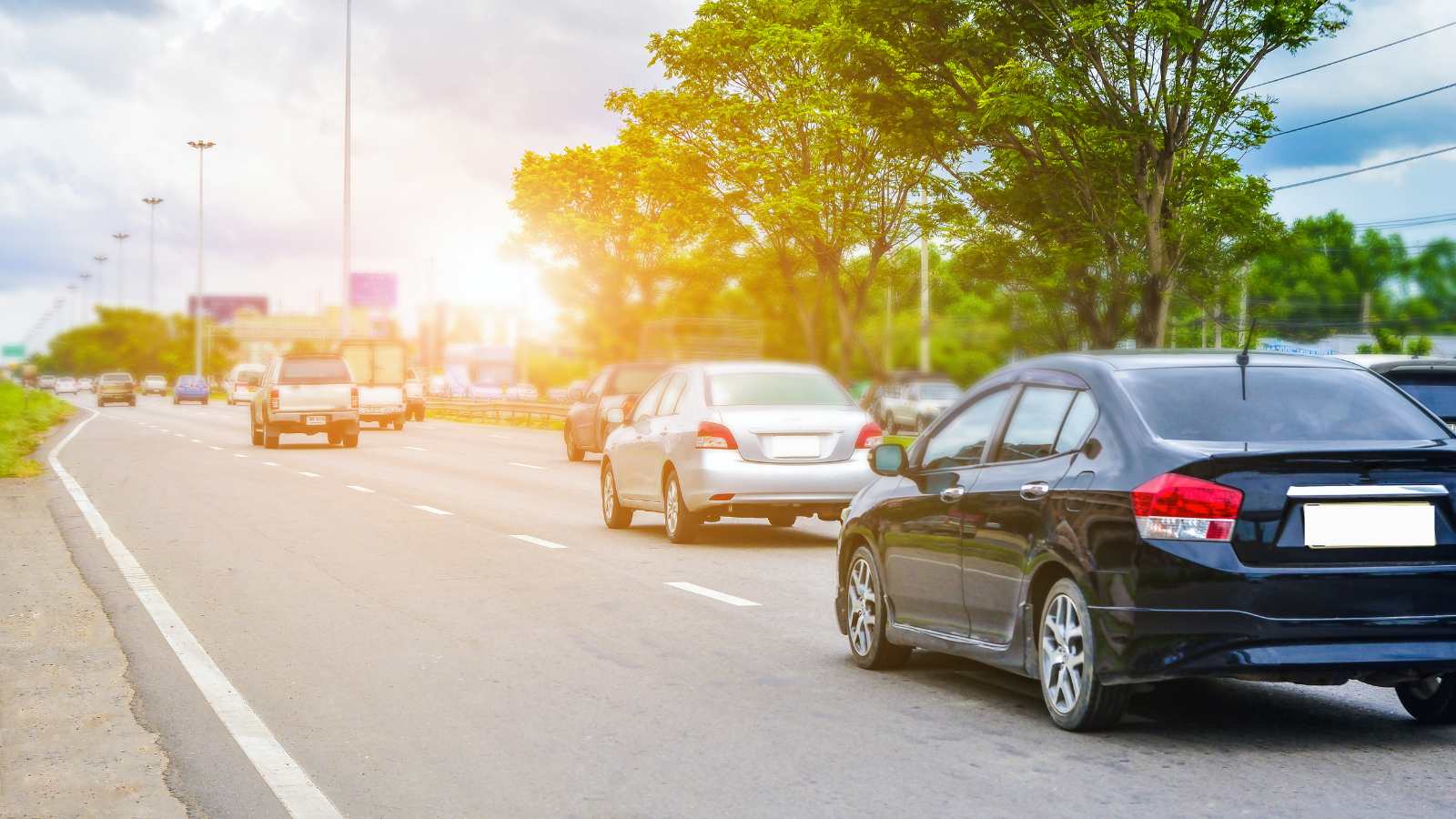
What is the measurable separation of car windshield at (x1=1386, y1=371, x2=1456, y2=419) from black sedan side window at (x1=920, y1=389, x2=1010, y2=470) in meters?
6.08

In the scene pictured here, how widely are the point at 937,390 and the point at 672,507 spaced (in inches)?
1634

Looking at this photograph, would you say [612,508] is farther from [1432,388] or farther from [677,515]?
[1432,388]

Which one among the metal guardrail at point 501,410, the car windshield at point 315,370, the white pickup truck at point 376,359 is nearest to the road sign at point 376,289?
the metal guardrail at point 501,410

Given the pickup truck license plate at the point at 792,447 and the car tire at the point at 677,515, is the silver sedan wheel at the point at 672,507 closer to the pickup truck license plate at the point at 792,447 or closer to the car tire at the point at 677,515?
the car tire at the point at 677,515

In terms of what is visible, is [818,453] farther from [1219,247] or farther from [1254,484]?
[1219,247]

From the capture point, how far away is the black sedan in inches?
247

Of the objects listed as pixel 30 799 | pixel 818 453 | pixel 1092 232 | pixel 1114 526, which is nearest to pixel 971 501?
pixel 1114 526

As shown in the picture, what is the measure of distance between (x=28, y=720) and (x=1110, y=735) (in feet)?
14.8

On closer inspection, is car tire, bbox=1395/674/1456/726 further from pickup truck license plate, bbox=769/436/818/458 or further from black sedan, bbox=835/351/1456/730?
pickup truck license plate, bbox=769/436/818/458

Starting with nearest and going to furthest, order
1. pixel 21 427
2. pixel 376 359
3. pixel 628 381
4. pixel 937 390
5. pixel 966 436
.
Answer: pixel 966 436
pixel 628 381
pixel 21 427
pixel 937 390
pixel 376 359

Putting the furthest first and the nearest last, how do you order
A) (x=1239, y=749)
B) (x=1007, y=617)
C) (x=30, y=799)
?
(x=1007, y=617)
(x=1239, y=749)
(x=30, y=799)

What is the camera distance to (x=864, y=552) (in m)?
8.64

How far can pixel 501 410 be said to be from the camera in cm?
5725

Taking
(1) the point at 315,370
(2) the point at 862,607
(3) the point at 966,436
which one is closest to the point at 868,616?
(2) the point at 862,607
